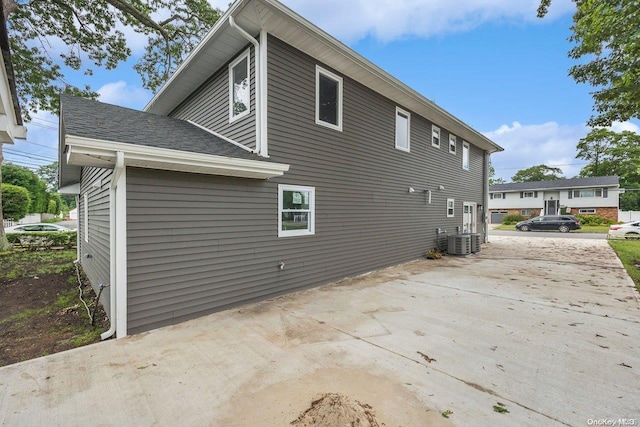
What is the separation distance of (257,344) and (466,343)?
251 cm

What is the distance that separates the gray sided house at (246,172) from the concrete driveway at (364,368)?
74 centimetres

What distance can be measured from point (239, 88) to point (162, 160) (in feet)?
9.20

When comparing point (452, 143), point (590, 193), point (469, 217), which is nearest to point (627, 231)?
point (469, 217)

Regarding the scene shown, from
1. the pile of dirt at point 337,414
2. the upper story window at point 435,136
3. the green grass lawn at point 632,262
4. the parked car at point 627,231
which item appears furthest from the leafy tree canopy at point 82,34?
the parked car at point 627,231

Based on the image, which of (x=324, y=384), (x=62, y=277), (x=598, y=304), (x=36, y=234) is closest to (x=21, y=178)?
(x=36, y=234)

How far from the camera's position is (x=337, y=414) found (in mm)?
2156

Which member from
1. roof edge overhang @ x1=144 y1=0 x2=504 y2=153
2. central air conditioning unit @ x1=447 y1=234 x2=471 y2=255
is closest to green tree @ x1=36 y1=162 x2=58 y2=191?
roof edge overhang @ x1=144 y1=0 x2=504 y2=153

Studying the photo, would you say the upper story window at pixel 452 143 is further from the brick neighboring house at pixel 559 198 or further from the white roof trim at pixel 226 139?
the brick neighboring house at pixel 559 198

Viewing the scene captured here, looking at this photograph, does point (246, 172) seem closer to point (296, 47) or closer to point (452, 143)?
point (296, 47)

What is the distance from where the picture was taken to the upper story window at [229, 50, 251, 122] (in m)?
5.47

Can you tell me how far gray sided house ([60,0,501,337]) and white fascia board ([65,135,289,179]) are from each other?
0.02m

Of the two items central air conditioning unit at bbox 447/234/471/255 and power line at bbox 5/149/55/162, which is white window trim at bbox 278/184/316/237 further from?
power line at bbox 5/149/55/162

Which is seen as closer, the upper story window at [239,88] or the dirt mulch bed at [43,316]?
the dirt mulch bed at [43,316]

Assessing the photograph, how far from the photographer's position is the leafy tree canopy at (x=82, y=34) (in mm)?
10852
